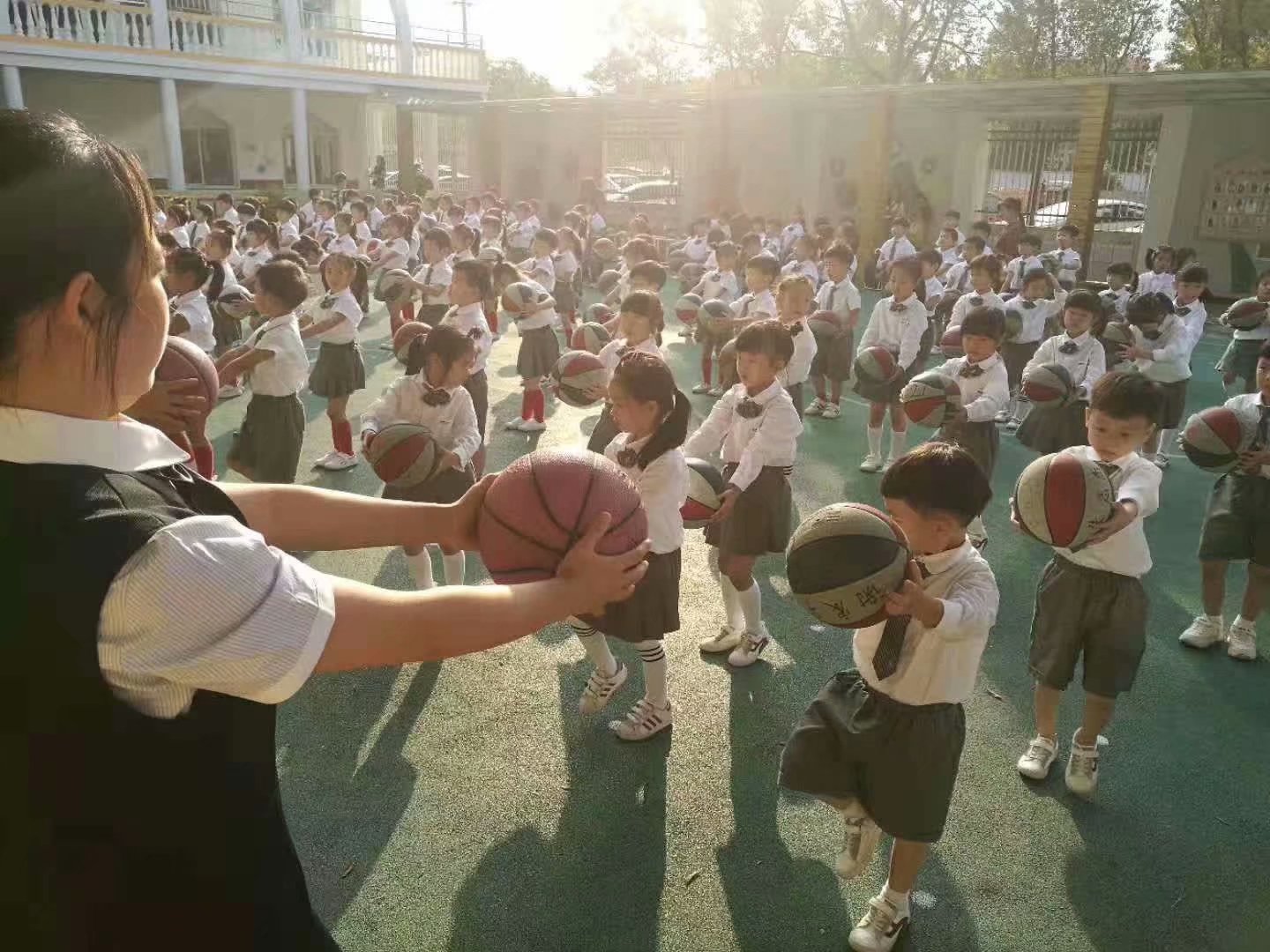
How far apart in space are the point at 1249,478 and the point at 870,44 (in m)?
36.4

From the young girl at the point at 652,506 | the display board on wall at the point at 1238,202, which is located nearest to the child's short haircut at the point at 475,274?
the young girl at the point at 652,506

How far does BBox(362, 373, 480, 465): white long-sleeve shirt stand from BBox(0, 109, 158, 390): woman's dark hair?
138 inches

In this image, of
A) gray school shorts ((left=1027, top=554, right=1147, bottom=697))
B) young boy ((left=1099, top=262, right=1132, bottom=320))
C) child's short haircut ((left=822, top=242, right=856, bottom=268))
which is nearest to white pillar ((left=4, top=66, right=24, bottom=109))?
child's short haircut ((left=822, top=242, right=856, bottom=268))

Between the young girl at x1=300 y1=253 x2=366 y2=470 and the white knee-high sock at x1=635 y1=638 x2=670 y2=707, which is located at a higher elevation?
the young girl at x1=300 y1=253 x2=366 y2=470

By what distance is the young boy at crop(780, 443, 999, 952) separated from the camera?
8.50ft

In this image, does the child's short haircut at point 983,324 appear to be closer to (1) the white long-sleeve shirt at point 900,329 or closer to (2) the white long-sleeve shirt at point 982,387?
(2) the white long-sleeve shirt at point 982,387

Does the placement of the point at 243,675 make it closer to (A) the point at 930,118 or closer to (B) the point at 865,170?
(B) the point at 865,170

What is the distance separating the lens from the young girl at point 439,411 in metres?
4.68

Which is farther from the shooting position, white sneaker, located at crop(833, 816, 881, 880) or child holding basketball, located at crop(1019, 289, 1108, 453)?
child holding basketball, located at crop(1019, 289, 1108, 453)

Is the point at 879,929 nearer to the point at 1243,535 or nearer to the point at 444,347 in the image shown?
the point at 1243,535

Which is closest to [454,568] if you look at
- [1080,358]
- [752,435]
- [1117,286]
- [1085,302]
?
[752,435]

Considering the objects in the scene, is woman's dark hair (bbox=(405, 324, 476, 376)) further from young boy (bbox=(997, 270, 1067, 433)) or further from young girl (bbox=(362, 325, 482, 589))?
young boy (bbox=(997, 270, 1067, 433))

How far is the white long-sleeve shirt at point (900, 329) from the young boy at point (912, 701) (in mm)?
4735

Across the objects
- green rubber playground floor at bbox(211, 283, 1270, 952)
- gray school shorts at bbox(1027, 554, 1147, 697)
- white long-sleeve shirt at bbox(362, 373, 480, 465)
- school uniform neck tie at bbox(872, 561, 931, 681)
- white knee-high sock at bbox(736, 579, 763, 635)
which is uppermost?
white long-sleeve shirt at bbox(362, 373, 480, 465)
